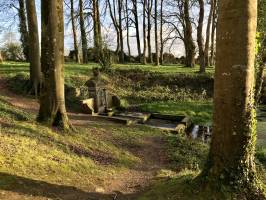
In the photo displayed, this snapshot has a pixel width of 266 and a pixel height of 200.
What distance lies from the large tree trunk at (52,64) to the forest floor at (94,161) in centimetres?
51

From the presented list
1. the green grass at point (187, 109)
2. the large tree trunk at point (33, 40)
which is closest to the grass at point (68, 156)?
the large tree trunk at point (33, 40)

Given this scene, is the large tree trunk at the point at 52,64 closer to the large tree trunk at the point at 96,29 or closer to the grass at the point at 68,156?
the grass at the point at 68,156

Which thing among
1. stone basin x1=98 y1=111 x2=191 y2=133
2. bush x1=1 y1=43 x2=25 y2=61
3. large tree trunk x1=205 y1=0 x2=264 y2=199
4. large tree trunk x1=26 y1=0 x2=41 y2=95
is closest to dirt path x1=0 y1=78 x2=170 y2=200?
large tree trunk x1=26 y1=0 x2=41 y2=95

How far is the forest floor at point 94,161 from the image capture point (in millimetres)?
7469

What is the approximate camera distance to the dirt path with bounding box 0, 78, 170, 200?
8.41 meters

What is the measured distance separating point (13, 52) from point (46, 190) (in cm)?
3356

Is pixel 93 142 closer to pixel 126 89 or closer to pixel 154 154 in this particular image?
pixel 154 154

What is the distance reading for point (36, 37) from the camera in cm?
1864

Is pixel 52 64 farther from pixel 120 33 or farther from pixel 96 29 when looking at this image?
pixel 120 33

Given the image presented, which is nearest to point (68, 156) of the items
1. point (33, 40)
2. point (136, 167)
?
point (136, 167)

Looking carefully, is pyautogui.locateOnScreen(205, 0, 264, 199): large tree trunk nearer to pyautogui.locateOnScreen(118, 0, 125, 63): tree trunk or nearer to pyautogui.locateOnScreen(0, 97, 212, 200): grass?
pyautogui.locateOnScreen(0, 97, 212, 200): grass

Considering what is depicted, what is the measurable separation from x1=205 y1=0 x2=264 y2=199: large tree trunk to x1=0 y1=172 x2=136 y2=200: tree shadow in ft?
6.94

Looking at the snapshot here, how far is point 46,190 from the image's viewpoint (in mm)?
7414

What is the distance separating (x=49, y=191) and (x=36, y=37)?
40.7ft
